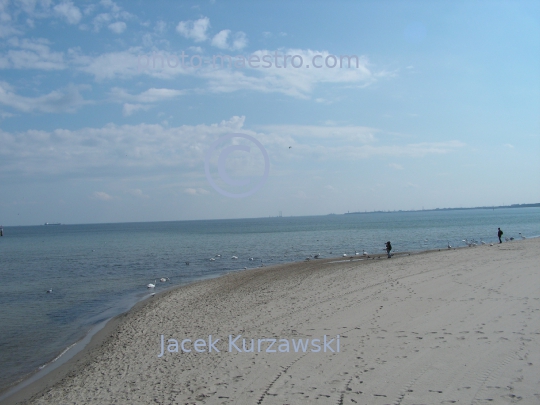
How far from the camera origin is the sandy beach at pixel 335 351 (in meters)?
7.38

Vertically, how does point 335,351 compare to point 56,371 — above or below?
above

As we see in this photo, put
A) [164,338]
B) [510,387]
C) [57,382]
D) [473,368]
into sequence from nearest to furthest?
[510,387], [473,368], [57,382], [164,338]

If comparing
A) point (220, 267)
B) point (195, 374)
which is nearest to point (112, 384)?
point (195, 374)

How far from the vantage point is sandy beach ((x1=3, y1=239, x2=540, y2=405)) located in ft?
24.2

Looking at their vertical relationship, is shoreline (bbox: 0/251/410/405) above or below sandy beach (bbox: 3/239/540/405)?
below

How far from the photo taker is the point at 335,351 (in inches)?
367

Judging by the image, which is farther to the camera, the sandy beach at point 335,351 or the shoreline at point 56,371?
the shoreline at point 56,371

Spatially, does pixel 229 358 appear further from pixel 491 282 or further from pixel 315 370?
pixel 491 282

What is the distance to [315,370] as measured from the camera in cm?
840

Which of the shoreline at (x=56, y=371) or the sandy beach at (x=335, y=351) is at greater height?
the sandy beach at (x=335, y=351)

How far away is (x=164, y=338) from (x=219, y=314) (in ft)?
9.43

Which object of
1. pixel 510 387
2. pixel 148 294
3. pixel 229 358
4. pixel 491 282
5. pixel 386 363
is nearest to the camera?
pixel 510 387

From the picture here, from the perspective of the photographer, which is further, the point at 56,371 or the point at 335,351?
the point at 56,371

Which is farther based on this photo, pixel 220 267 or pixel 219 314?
pixel 220 267
